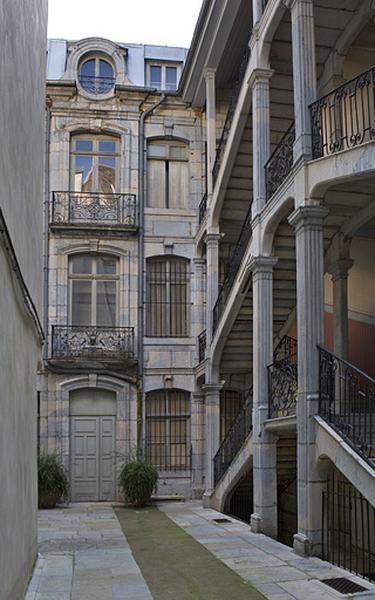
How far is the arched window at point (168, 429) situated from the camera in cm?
1688

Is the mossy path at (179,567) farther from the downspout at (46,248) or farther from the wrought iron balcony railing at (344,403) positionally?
the downspout at (46,248)

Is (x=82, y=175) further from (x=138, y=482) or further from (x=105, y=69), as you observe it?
(x=138, y=482)

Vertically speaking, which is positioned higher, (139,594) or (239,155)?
(239,155)

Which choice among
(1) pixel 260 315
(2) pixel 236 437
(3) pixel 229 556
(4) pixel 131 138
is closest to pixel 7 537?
(3) pixel 229 556

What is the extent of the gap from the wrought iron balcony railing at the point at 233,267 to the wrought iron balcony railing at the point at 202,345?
4.60 feet

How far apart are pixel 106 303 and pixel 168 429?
3.33 metres

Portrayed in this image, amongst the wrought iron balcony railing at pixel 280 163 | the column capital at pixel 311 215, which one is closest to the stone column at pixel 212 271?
the wrought iron balcony railing at pixel 280 163

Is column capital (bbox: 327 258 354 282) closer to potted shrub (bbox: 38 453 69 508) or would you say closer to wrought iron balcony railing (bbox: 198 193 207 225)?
wrought iron balcony railing (bbox: 198 193 207 225)

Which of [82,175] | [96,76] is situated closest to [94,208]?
[82,175]

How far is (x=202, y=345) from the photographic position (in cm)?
1662

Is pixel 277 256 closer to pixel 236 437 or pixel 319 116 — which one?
pixel 319 116

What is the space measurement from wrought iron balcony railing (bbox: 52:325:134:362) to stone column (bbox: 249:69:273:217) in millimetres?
Result: 6193

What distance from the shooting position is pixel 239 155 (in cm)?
1367

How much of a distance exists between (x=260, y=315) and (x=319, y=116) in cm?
327
